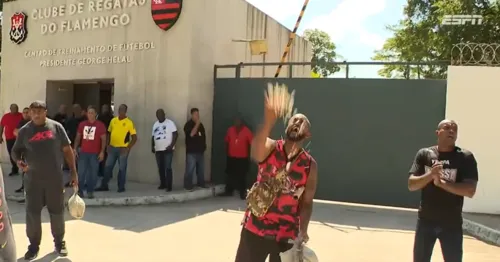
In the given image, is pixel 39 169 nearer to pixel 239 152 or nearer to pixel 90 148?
pixel 90 148

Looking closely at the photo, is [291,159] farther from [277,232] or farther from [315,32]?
[315,32]

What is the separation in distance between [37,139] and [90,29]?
260 inches

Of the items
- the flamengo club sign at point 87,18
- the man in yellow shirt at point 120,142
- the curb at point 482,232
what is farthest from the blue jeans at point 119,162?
the curb at point 482,232

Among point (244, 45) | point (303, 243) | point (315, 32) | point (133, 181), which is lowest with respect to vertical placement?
point (133, 181)

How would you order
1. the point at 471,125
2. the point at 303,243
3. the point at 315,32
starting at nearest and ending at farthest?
the point at 303,243
the point at 471,125
the point at 315,32

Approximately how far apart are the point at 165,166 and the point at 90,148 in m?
1.67

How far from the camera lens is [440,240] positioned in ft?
12.0

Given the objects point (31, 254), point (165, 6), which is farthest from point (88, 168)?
point (165, 6)

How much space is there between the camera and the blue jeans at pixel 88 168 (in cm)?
816

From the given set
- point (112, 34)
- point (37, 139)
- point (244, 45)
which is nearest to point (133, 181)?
point (112, 34)

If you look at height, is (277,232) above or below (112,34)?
below

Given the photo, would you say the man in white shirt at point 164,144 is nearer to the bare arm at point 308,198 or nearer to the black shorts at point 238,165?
the black shorts at point 238,165

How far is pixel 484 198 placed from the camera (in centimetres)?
777

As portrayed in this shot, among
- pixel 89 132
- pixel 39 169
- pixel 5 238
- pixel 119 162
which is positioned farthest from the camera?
pixel 119 162
